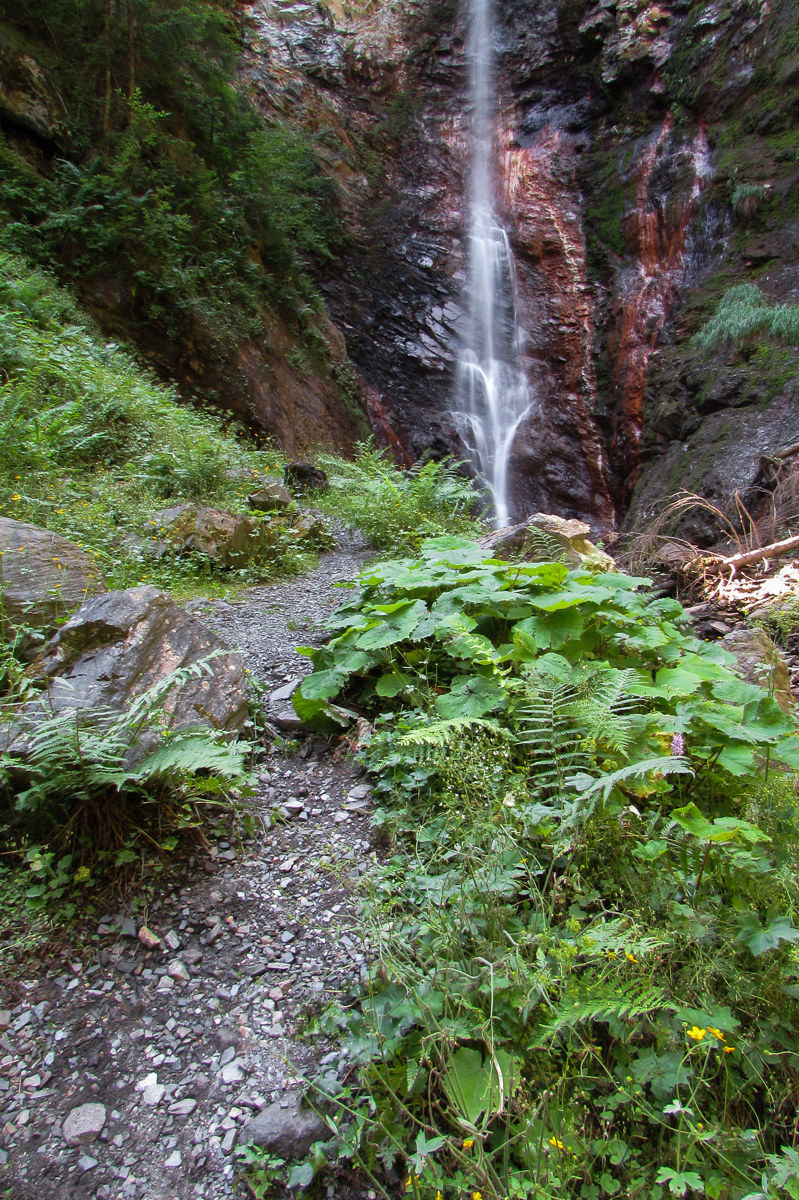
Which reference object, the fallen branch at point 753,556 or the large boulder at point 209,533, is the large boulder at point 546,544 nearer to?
the fallen branch at point 753,556

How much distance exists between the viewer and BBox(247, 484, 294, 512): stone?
6652 millimetres

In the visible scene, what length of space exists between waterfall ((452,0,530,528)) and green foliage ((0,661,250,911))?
36.3 feet

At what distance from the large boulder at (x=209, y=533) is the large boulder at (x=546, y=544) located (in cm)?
231

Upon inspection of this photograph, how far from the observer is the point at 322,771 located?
→ 2805 millimetres

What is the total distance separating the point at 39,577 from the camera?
10.3 feet

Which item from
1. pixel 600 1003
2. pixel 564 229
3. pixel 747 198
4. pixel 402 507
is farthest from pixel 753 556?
pixel 564 229

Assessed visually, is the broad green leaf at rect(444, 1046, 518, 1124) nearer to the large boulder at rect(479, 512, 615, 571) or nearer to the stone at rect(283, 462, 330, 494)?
the large boulder at rect(479, 512, 615, 571)

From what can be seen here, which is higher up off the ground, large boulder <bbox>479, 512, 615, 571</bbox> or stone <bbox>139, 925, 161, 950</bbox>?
large boulder <bbox>479, 512, 615, 571</bbox>

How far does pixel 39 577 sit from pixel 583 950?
313 centimetres

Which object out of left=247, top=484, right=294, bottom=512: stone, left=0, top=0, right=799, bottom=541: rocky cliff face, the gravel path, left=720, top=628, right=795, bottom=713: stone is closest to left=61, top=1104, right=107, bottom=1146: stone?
the gravel path

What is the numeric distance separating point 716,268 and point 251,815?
12.6m

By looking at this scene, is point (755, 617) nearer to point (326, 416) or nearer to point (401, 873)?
point (401, 873)

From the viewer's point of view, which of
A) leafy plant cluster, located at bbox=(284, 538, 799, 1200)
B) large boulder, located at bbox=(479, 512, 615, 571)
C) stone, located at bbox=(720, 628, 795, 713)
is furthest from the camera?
large boulder, located at bbox=(479, 512, 615, 571)

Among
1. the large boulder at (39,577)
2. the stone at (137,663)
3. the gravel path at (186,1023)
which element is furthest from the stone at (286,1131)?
the large boulder at (39,577)
